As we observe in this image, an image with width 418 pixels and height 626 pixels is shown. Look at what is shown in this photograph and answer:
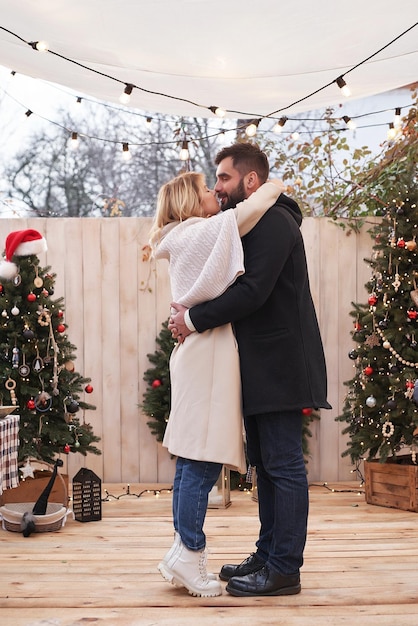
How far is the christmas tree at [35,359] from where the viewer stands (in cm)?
417

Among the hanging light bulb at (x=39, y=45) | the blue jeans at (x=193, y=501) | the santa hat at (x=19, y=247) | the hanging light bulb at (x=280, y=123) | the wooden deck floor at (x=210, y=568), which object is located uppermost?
the hanging light bulb at (x=39, y=45)

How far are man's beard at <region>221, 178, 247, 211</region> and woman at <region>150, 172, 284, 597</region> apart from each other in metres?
0.11

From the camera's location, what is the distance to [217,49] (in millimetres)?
3561

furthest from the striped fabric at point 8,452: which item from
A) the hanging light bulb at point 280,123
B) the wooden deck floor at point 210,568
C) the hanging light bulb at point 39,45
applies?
the hanging light bulb at point 280,123

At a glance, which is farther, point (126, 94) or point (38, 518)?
point (126, 94)

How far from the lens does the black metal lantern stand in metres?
4.01

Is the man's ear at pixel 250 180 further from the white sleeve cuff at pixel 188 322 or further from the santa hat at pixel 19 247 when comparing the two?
the santa hat at pixel 19 247

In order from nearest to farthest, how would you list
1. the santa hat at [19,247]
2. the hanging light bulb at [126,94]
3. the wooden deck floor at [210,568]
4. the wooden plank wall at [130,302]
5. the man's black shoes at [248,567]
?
the wooden deck floor at [210,568], the man's black shoes at [248,567], the hanging light bulb at [126,94], the santa hat at [19,247], the wooden plank wall at [130,302]

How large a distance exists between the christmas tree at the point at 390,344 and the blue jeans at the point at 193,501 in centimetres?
184

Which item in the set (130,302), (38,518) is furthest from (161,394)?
(38,518)

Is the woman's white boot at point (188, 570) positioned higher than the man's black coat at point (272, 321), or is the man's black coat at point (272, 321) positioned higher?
the man's black coat at point (272, 321)

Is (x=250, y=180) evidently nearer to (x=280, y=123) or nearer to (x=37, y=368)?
(x=280, y=123)

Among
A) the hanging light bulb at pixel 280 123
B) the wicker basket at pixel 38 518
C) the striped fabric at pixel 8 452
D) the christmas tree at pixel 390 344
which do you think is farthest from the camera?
the hanging light bulb at pixel 280 123

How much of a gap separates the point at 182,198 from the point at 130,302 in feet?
8.04
